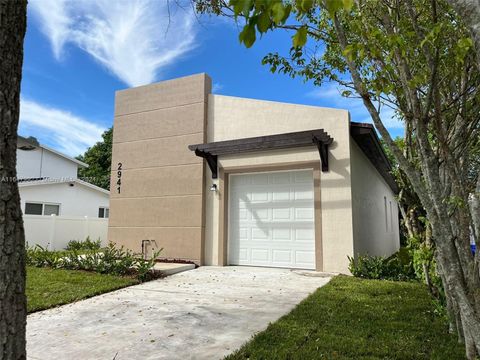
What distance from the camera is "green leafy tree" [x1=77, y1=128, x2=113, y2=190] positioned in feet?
109

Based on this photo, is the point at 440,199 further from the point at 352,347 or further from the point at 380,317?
the point at 380,317

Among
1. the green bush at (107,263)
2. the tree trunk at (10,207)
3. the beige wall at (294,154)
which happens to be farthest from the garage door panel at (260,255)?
the tree trunk at (10,207)

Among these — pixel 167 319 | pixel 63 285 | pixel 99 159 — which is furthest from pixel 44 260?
pixel 99 159

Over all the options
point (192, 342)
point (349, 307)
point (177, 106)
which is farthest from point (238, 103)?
point (192, 342)

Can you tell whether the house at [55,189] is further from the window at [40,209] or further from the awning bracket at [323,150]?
the awning bracket at [323,150]

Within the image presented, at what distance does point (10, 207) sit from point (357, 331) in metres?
3.95

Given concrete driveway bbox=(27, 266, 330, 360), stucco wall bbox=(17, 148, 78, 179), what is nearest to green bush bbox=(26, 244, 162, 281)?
concrete driveway bbox=(27, 266, 330, 360)

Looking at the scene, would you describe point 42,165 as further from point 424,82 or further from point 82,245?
point 424,82

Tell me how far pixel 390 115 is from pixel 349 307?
4.57 metres

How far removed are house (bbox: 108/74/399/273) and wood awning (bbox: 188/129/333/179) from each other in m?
0.03

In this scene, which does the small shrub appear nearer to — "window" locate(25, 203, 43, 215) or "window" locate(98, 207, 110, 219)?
"window" locate(25, 203, 43, 215)

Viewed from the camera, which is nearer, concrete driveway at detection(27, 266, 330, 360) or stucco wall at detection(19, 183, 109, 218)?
concrete driveway at detection(27, 266, 330, 360)

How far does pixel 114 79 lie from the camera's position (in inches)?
665

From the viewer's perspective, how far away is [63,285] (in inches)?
273
